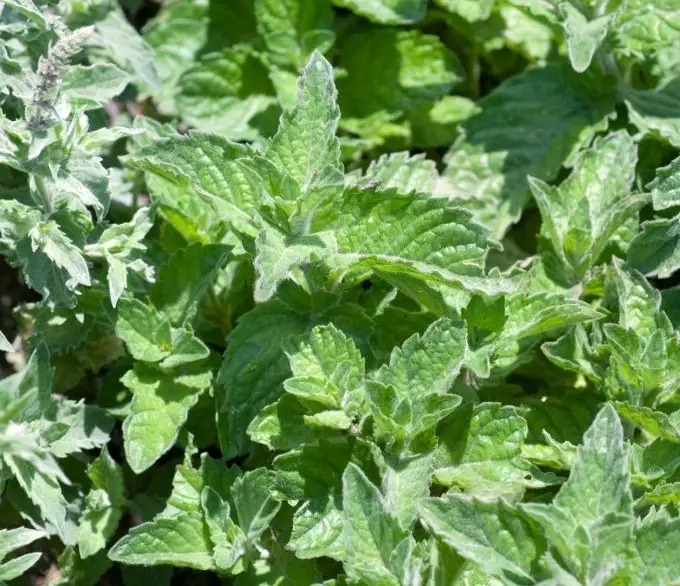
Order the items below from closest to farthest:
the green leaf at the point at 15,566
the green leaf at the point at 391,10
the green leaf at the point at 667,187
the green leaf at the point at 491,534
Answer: the green leaf at the point at 491,534, the green leaf at the point at 15,566, the green leaf at the point at 667,187, the green leaf at the point at 391,10

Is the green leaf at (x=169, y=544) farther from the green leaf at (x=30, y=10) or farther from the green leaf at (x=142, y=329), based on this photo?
the green leaf at (x=30, y=10)

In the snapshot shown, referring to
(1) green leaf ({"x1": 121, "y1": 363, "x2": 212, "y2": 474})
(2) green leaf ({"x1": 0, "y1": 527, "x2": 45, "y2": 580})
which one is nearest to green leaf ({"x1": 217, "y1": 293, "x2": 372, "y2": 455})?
(1) green leaf ({"x1": 121, "y1": 363, "x2": 212, "y2": 474})

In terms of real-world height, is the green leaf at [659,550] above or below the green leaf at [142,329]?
above

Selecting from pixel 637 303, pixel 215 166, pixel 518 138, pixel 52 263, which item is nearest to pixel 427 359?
pixel 637 303

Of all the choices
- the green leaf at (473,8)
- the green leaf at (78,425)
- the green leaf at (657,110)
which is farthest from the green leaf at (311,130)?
the green leaf at (657,110)

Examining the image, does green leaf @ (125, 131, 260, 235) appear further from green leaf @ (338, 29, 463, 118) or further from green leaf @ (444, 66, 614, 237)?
green leaf @ (338, 29, 463, 118)

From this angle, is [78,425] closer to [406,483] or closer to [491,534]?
[406,483]
